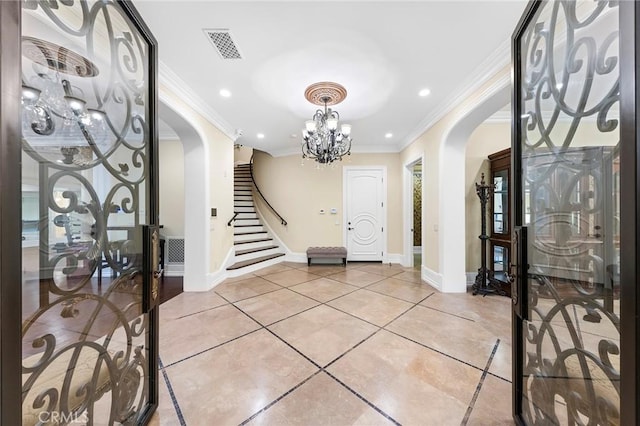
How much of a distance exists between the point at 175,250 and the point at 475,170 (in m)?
6.04

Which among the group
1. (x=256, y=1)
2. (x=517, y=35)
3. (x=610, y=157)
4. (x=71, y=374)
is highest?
(x=256, y=1)

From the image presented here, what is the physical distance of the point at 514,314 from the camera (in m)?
1.38

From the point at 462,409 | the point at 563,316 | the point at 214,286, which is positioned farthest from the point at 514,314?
the point at 214,286

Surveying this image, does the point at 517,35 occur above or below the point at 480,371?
above

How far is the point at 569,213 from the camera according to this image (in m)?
1.05

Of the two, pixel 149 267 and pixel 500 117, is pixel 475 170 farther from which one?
pixel 149 267

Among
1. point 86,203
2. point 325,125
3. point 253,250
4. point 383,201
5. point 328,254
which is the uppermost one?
point 325,125

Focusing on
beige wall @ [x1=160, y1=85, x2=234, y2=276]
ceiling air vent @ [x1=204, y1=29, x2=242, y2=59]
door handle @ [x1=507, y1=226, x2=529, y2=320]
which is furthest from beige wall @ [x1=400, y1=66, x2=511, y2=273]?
beige wall @ [x1=160, y1=85, x2=234, y2=276]

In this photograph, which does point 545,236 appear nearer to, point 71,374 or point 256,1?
point 71,374

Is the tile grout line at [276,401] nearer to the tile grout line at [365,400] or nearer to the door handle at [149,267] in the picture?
the tile grout line at [365,400]

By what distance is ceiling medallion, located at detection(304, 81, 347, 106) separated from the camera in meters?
2.89

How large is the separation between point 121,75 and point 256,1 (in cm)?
124

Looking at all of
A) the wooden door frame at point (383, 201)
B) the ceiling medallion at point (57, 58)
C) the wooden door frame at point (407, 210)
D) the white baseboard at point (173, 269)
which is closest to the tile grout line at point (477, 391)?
the ceiling medallion at point (57, 58)

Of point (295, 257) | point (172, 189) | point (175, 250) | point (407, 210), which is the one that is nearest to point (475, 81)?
point (407, 210)
